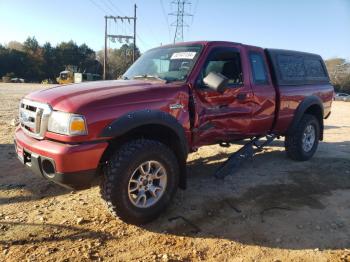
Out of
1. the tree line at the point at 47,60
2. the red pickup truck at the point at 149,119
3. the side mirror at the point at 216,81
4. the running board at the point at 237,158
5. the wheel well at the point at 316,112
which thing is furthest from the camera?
the tree line at the point at 47,60

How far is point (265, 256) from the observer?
3596 mm

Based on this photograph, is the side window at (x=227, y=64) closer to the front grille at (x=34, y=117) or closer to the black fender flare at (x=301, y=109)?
the black fender flare at (x=301, y=109)

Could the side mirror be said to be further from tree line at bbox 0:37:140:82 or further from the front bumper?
tree line at bbox 0:37:140:82

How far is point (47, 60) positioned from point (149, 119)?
7549 centimetres

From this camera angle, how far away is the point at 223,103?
508 centimetres

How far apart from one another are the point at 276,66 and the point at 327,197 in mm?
2318

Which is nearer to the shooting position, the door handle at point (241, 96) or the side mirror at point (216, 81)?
the side mirror at point (216, 81)

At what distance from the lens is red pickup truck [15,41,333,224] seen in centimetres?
364

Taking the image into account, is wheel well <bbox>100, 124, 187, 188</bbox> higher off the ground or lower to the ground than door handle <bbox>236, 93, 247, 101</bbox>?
lower

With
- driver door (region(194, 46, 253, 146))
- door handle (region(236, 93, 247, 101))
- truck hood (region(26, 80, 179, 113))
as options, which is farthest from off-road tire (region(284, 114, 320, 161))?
truck hood (region(26, 80, 179, 113))

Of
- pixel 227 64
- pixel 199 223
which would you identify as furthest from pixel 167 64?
pixel 199 223

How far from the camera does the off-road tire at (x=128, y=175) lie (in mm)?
3824

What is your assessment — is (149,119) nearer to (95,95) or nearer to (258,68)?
(95,95)

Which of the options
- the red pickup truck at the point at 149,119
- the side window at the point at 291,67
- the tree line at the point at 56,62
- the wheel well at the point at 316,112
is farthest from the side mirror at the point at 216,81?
the tree line at the point at 56,62
